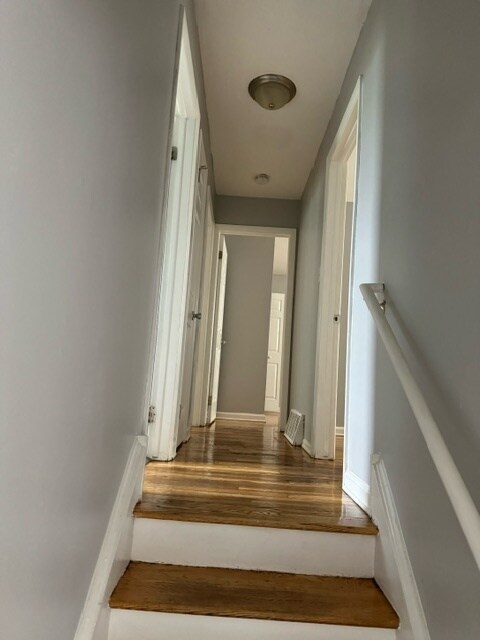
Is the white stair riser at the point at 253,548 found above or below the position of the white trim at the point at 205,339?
below

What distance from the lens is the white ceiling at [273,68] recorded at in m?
2.61

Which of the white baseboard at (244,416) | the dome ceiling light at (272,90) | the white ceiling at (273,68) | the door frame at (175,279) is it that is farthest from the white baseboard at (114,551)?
the white baseboard at (244,416)

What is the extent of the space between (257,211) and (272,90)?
1810 mm

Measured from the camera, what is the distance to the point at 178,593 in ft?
4.86

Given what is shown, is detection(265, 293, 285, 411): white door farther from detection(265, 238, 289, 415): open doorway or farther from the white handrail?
the white handrail

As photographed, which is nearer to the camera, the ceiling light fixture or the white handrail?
the white handrail

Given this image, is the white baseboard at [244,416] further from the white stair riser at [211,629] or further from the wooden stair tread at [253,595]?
the white stair riser at [211,629]

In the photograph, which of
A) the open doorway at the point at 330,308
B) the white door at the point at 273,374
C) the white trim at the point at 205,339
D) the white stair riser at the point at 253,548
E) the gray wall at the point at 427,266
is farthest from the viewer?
the white door at the point at 273,374

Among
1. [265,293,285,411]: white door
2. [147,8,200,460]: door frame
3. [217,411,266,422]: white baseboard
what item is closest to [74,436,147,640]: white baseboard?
[147,8,200,460]: door frame

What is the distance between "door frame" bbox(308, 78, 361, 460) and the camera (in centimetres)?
325

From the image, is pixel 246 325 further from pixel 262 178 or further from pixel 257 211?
pixel 262 178

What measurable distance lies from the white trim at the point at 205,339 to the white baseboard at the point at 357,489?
7.32 feet

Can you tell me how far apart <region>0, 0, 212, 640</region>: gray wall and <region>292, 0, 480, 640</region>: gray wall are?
871mm

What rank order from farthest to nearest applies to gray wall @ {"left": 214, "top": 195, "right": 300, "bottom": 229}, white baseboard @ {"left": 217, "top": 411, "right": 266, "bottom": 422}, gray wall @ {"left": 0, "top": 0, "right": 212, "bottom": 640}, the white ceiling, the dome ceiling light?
white baseboard @ {"left": 217, "top": 411, "right": 266, "bottom": 422} < gray wall @ {"left": 214, "top": 195, "right": 300, "bottom": 229} < the dome ceiling light < the white ceiling < gray wall @ {"left": 0, "top": 0, "right": 212, "bottom": 640}
